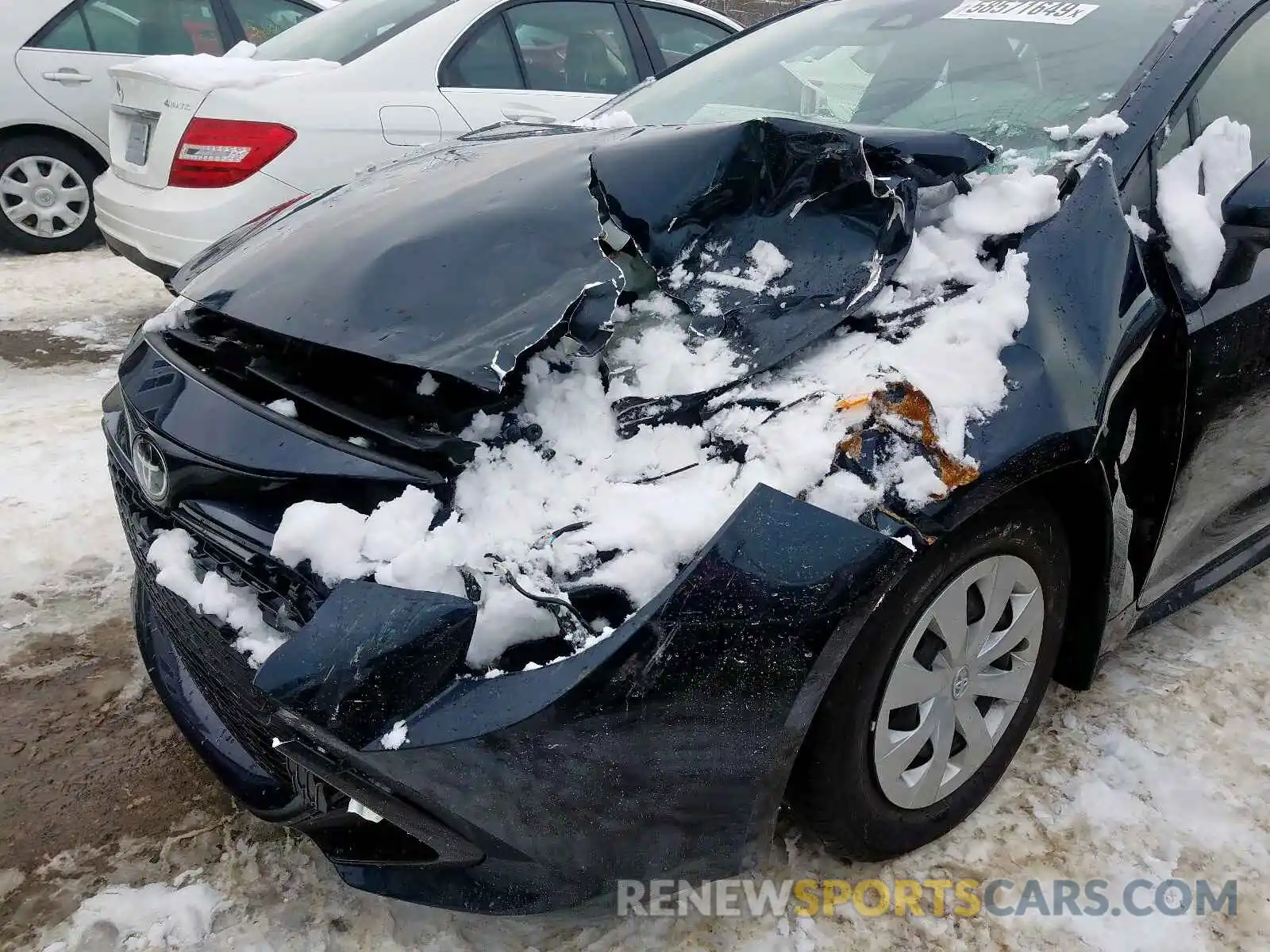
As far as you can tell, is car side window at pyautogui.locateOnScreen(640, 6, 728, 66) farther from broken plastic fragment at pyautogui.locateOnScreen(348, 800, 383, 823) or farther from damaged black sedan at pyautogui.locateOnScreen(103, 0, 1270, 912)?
broken plastic fragment at pyautogui.locateOnScreen(348, 800, 383, 823)

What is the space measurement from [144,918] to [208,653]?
1.77ft

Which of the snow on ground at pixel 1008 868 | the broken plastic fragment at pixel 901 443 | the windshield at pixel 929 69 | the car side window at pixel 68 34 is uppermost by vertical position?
the car side window at pixel 68 34

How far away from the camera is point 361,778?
1.37m

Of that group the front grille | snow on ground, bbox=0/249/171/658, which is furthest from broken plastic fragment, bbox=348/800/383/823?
snow on ground, bbox=0/249/171/658

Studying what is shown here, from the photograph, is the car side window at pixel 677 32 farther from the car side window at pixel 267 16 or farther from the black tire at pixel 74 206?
the black tire at pixel 74 206

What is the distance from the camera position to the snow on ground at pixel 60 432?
272 cm

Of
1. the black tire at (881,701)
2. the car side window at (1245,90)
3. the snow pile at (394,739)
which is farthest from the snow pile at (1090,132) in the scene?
the snow pile at (394,739)

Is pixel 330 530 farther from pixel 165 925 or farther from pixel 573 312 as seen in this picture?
pixel 165 925

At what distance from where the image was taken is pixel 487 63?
14.8ft

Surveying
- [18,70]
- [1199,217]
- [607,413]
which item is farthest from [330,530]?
[18,70]

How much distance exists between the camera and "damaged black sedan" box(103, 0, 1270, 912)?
1337mm

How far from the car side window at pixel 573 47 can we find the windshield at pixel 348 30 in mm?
402

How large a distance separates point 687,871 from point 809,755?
26cm

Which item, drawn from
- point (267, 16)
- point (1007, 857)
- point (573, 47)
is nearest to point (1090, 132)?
point (1007, 857)
